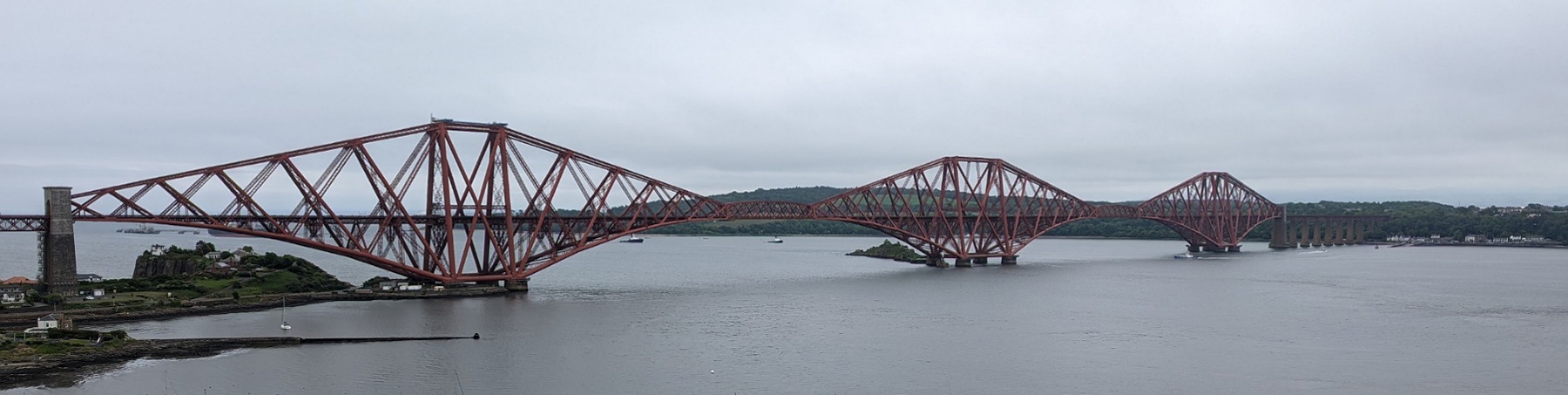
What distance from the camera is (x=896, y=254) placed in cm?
12950

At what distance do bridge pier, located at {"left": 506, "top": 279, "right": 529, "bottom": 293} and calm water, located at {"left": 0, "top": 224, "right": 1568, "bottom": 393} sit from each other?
7.30ft

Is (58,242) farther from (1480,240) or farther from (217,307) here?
(1480,240)

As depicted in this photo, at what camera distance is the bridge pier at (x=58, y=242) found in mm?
54500

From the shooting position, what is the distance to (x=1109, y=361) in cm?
4359

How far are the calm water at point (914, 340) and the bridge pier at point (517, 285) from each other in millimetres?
2224

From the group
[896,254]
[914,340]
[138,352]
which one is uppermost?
[896,254]

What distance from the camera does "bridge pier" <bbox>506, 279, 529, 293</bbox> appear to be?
71.1m

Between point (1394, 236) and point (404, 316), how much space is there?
183 meters

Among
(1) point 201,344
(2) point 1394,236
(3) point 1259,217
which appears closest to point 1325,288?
(1) point 201,344

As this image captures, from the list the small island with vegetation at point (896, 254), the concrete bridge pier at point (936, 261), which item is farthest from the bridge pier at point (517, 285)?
the small island with vegetation at point (896, 254)

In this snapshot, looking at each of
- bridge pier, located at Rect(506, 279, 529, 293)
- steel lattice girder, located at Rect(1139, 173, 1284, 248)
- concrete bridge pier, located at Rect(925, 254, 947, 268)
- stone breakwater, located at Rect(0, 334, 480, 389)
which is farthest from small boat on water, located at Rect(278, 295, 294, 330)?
steel lattice girder, located at Rect(1139, 173, 1284, 248)

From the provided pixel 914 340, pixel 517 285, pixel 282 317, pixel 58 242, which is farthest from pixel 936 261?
pixel 58 242

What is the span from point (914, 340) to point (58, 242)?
39.9m

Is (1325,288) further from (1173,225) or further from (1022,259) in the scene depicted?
(1173,225)
